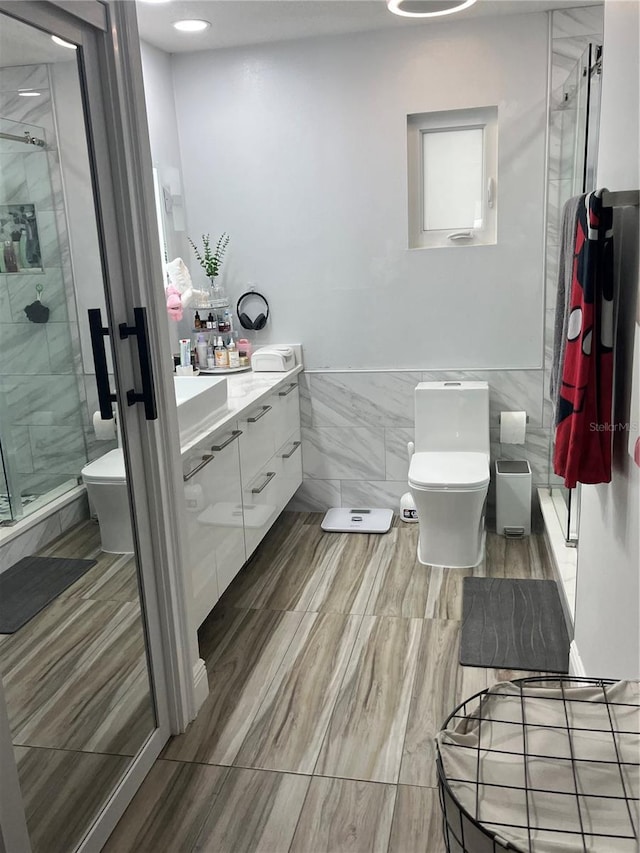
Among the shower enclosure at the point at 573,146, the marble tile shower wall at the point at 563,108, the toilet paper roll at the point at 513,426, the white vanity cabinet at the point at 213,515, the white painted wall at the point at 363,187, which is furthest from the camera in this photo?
the toilet paper roll at the point at 513,426

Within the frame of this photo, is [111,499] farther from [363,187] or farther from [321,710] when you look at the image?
[363,187]

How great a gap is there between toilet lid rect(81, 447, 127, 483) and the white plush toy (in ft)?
6.17

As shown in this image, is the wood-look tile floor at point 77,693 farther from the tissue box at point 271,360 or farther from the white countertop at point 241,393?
the tissue box at point 271,360

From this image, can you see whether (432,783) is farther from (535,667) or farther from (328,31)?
(328,31)

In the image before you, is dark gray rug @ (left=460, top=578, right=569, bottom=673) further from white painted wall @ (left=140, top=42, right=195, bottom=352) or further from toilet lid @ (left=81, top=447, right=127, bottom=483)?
white painted wall @ (left=140, top=42, right=195, bottom=352)

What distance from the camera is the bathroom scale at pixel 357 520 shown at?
3.85m

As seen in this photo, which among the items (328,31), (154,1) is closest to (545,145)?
(328,31)

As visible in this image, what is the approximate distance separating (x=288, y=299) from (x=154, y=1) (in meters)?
1.52

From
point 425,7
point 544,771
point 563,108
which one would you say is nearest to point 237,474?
point 544,771

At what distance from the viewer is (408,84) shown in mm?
3561

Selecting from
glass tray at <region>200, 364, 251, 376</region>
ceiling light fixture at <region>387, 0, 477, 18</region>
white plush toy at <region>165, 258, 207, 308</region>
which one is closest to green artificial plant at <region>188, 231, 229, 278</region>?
white plush toy at <region>165, 258, 207, 308</region>

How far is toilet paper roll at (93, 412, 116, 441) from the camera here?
1.84m

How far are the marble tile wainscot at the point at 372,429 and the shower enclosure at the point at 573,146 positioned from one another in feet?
0.98

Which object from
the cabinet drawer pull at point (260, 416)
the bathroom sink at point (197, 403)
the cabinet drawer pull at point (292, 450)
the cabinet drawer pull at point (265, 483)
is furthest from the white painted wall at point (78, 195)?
the cabinet drawer pull at point (292, 450)
